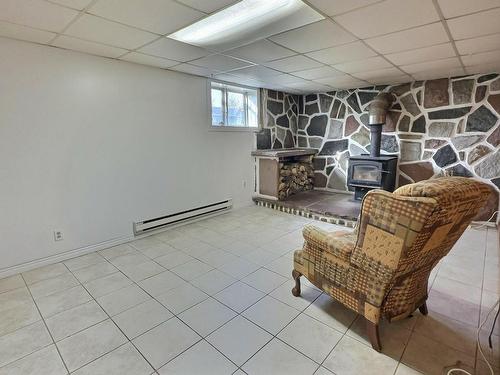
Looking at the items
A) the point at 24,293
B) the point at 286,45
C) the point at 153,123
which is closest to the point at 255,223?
the point at 153,123

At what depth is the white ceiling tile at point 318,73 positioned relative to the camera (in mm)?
3463

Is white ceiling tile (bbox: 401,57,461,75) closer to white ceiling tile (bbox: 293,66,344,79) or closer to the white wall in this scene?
white ceiling tile (bbox: 293,66,344,79)

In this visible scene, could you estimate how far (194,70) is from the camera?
354cm

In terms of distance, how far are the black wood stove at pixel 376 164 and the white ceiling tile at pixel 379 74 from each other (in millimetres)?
489

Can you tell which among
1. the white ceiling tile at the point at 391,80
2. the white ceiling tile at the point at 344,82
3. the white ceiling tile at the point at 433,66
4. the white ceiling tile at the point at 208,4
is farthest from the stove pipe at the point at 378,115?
the white ceiling tile at the point at 208,4

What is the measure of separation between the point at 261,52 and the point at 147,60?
132 cm

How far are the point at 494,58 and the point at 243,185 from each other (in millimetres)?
3641

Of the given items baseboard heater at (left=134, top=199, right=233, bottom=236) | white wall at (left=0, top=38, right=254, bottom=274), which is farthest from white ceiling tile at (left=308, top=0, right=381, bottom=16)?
baseboard heater at (left=134, top=199, right=233, bottom=236)

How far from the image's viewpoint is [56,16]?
1.95m

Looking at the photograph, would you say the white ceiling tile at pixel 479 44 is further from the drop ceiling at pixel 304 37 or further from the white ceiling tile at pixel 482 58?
the white ceiling tile at pixel 482 58

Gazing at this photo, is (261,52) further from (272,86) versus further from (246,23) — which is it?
(272,86)

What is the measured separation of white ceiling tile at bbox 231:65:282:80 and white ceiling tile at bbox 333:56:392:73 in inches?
32.4

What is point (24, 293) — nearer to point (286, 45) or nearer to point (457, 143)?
point (286, 45)

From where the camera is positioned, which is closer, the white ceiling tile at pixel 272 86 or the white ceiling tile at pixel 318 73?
the white ceiling tile at pixel 318 73
